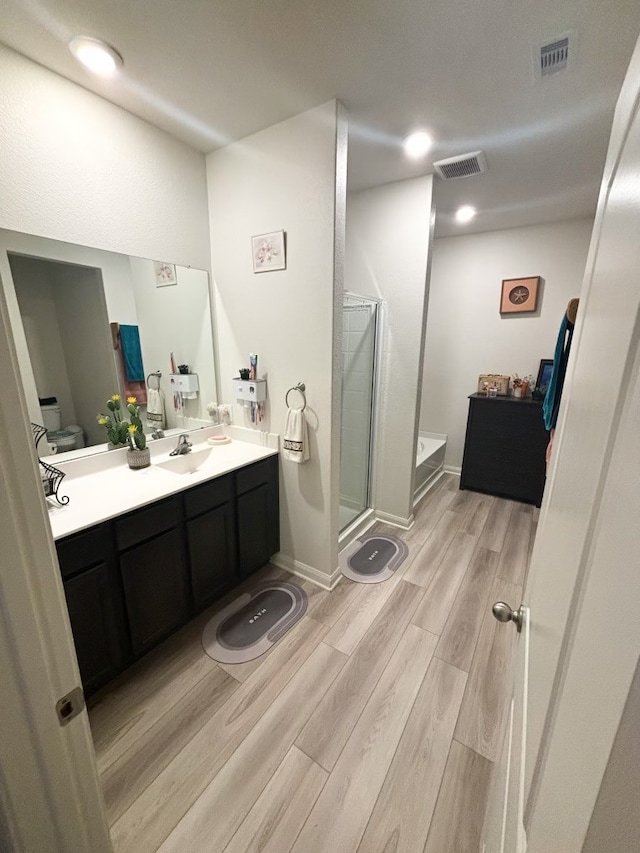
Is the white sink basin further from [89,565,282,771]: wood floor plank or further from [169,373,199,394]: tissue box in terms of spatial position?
[89,565,282,771]: wood floor plank

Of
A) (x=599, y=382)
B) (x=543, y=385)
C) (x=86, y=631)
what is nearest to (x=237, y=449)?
(x=86, y=631)

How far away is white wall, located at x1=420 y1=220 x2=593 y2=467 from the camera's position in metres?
3.15

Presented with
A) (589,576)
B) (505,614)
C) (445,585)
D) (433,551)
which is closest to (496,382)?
(433,551)

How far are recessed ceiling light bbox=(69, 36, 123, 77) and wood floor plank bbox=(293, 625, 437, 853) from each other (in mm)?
2950

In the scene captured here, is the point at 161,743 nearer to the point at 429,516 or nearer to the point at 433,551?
the point at 433,551

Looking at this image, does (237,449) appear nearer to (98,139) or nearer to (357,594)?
(357,594)

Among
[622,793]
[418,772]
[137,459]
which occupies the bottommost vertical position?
[418,772]

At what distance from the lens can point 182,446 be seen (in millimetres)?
2090

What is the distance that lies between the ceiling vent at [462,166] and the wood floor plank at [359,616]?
2726 millimetres

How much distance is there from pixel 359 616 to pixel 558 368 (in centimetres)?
169

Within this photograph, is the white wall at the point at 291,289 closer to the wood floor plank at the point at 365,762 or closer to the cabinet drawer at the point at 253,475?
the cabinet drawer at the point at 253,475

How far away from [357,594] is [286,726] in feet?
2.76

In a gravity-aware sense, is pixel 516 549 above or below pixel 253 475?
below

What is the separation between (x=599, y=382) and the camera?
1.45 ft
